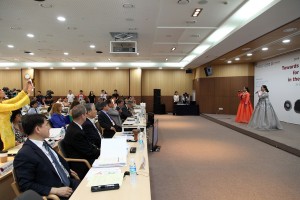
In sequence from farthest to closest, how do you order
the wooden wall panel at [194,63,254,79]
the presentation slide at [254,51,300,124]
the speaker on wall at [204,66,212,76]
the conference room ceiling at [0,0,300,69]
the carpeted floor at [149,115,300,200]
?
the speaker on wall at [204,66,212,76] < the wooden wall panel at [194,63,254,79] < the presentation slide at [254,51,300,124] < the conference room ceiling at [0,0,300,69] < the carpeted floor at [149,115,300,200]

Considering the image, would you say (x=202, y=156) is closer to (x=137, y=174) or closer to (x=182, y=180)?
(x=182, y=180)

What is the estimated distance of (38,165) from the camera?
6.79 ft

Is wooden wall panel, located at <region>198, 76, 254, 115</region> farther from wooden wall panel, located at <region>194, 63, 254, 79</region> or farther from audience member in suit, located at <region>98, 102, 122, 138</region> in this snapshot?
audience member in suit, located at <region>98, 102, 122, 138</region>

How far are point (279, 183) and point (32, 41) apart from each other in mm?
8972

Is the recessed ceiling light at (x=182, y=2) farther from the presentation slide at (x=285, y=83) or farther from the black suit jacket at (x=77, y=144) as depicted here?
the presentation slide at (x=285, y=83)

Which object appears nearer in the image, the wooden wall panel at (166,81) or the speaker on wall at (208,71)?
the speaker on wall at (208,71)

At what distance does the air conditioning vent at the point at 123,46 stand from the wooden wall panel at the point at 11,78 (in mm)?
12121

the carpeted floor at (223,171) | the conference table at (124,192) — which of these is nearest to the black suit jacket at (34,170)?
the conference table at (124,192)

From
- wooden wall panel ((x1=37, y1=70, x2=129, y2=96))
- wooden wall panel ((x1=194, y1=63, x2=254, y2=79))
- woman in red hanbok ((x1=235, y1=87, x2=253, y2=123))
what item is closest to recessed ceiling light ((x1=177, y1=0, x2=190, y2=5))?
woman in red hanbok ((x1=235, y1=87, x2=253, y2=123))

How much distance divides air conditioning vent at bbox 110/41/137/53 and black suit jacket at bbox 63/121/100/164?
481cm

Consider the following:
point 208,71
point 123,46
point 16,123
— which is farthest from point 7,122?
point 208,71

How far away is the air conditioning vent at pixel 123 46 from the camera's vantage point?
7531mm

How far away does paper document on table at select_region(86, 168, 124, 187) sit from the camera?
2074mm

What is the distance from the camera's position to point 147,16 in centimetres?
596
